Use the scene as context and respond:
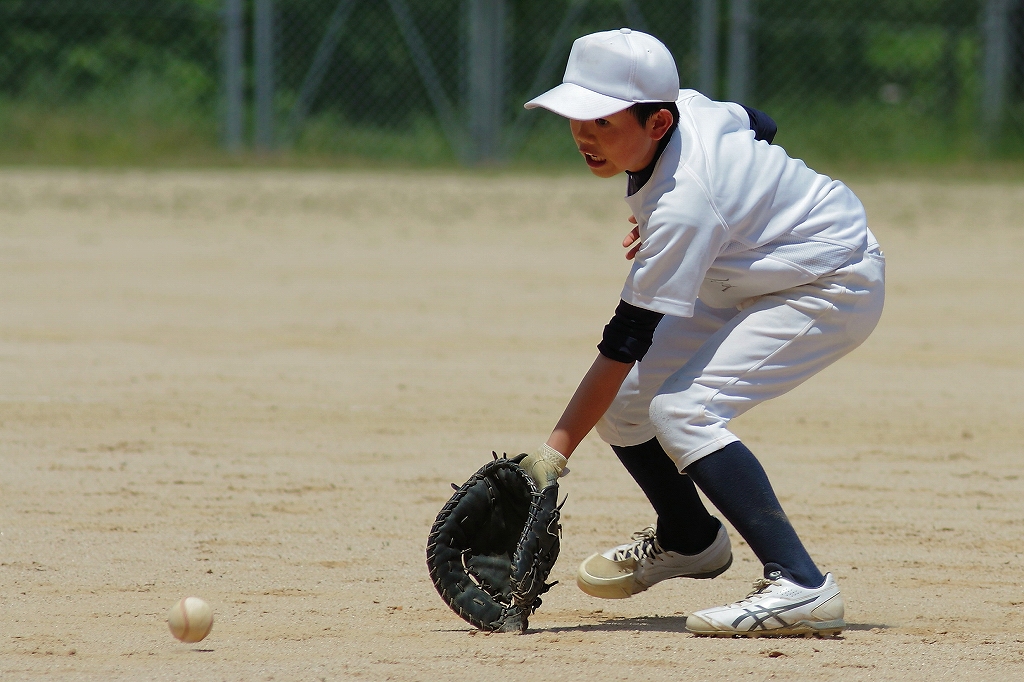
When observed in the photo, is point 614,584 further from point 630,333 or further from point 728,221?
point 728,221

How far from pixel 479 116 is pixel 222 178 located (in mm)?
3150

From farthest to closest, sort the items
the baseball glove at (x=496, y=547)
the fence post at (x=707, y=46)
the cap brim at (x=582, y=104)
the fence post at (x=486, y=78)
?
the fence post at (x=707, y=46), the fence post at (x=486, y=78), the baseball glove at (x=496, y=547), the cap brim at (x=582, y=104)

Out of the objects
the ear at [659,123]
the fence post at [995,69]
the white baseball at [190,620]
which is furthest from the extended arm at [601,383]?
the fence post at [995,69]

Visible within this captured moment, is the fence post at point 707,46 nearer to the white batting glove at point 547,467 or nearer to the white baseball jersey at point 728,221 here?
the white baseball jersey at point 728,221

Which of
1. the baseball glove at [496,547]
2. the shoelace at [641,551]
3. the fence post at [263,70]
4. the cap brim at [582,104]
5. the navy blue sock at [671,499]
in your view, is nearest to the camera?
the cap brim at [582,104]

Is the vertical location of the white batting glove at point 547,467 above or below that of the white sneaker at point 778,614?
above

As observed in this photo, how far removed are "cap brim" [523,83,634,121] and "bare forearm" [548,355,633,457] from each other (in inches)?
21.4

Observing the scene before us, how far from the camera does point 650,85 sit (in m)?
2.91

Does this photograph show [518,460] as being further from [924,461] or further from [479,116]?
[479,116]

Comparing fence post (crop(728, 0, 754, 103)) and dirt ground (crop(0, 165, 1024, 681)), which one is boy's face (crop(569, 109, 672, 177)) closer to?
dirt ground (crop(0, 165, 1024, 681))

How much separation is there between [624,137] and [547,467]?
0.77m

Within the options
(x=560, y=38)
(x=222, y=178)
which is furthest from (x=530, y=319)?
(x=560, y=38)

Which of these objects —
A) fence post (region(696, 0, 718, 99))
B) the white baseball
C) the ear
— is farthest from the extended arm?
fence post (region(696, 0, 718, 99))

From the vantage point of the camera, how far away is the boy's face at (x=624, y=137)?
9.69ft
